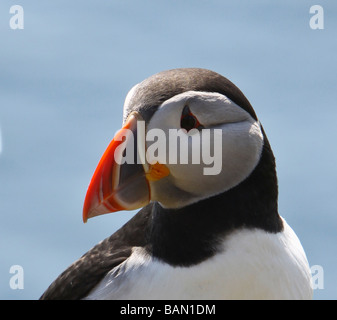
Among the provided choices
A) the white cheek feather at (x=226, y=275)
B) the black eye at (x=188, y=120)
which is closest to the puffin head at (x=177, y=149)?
the black eye at (x=188, y=120)

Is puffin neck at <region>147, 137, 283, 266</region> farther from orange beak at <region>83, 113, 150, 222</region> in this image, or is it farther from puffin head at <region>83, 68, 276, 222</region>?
orange beak at <region>83, 113, 150, 222</region>

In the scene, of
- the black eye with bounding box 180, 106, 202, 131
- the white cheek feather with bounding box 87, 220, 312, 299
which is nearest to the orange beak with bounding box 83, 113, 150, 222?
the black eye with bounding box 180, 106, 202, 131

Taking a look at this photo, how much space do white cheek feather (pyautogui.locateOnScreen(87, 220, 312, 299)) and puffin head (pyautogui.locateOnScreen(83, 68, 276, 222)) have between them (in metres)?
0.41

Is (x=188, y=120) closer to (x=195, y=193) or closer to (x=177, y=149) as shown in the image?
(x=177, y=149)

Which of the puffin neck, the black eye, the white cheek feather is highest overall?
the black eye

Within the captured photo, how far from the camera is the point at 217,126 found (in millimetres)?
5016

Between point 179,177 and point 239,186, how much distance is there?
1.35 ft

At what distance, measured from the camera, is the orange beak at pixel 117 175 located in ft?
16.3

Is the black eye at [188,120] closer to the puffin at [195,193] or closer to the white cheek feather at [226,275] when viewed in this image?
the puffin at [195,193]

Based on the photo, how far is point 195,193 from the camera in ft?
16.8

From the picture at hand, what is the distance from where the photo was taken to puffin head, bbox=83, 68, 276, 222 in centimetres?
496

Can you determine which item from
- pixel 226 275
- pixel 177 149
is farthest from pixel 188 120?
pixel 226 275

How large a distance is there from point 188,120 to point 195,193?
51cm
